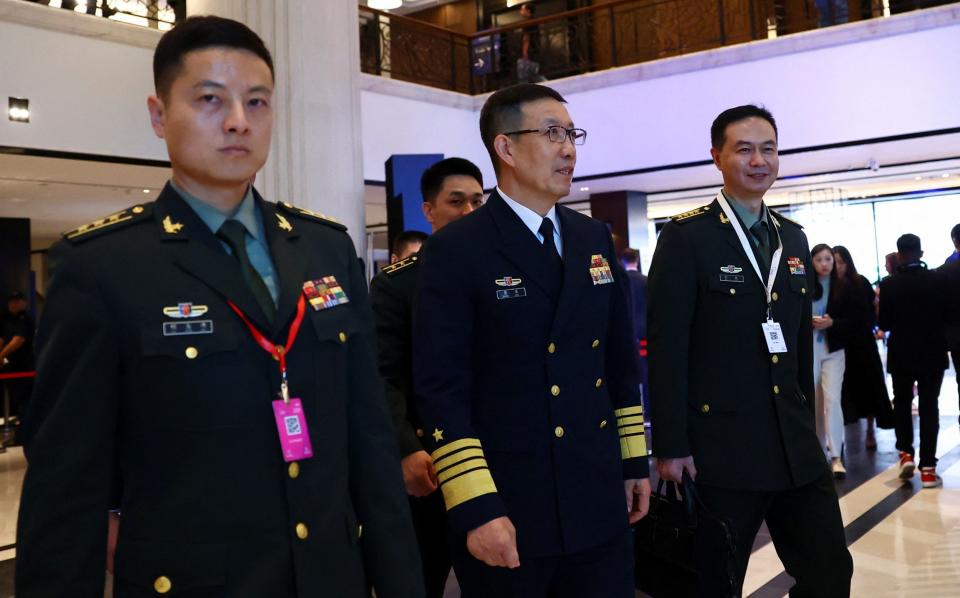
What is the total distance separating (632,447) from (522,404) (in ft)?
1.28

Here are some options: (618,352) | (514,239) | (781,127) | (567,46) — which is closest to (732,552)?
(618,352)

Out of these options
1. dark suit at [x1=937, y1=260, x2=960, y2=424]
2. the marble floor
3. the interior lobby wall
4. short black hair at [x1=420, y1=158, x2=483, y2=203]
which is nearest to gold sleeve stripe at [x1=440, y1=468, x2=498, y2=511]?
short black hair at [x1=420, y1=158, x2=483, y2=203]

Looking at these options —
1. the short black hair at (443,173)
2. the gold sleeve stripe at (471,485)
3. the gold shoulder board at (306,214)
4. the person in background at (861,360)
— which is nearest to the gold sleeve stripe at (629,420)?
the gold sleeve stripe at (471,485)

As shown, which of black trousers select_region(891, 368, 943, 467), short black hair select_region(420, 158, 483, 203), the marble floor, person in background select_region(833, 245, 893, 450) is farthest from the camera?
person in background select_region(833, 245, 893, 450)

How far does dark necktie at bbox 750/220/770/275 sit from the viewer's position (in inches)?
113

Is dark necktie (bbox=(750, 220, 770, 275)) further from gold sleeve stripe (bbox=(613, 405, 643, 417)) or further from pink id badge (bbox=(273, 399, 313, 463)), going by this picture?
pink id badge (bbox=(273, 399, 313, 463))

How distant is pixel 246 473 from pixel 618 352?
120 centimetres

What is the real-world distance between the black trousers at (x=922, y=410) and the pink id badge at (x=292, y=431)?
5.86m

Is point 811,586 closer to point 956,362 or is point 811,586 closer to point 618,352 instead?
point 618,352

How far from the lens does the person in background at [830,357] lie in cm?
662

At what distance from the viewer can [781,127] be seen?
1069cm

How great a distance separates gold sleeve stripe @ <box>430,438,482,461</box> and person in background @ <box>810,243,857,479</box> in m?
5.16

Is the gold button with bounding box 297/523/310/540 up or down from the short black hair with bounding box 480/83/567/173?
down

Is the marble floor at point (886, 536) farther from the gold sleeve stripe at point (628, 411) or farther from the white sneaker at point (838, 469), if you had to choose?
the gold sleeve stripe at point (628, 411)
